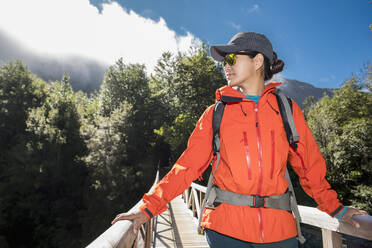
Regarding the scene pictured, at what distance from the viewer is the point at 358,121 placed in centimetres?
1958

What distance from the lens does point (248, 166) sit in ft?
3.77

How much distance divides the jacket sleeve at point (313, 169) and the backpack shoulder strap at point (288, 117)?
0.19ft

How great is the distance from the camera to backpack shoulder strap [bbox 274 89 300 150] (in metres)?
1.25

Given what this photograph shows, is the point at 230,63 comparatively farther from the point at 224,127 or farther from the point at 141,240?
the point at 141,240

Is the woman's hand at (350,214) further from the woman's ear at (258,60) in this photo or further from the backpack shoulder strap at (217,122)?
the woman's ear at (258,60)

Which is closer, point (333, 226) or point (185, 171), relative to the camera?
point (185, 171)

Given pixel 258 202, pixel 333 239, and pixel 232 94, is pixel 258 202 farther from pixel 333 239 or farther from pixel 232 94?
pixel 333 239

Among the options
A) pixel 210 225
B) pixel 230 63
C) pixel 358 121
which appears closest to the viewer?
pixel 210 225

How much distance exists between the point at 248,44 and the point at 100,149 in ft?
79.3

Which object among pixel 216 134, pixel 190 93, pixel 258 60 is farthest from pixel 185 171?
pixel 190 93

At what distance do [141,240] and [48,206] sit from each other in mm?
25679

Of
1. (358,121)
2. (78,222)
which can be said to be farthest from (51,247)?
(358,121)

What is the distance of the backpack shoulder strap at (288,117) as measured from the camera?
4.10 ft

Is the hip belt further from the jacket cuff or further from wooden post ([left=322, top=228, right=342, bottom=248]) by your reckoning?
wooden post ([left=322, top=228, right=342, bottom=248])
